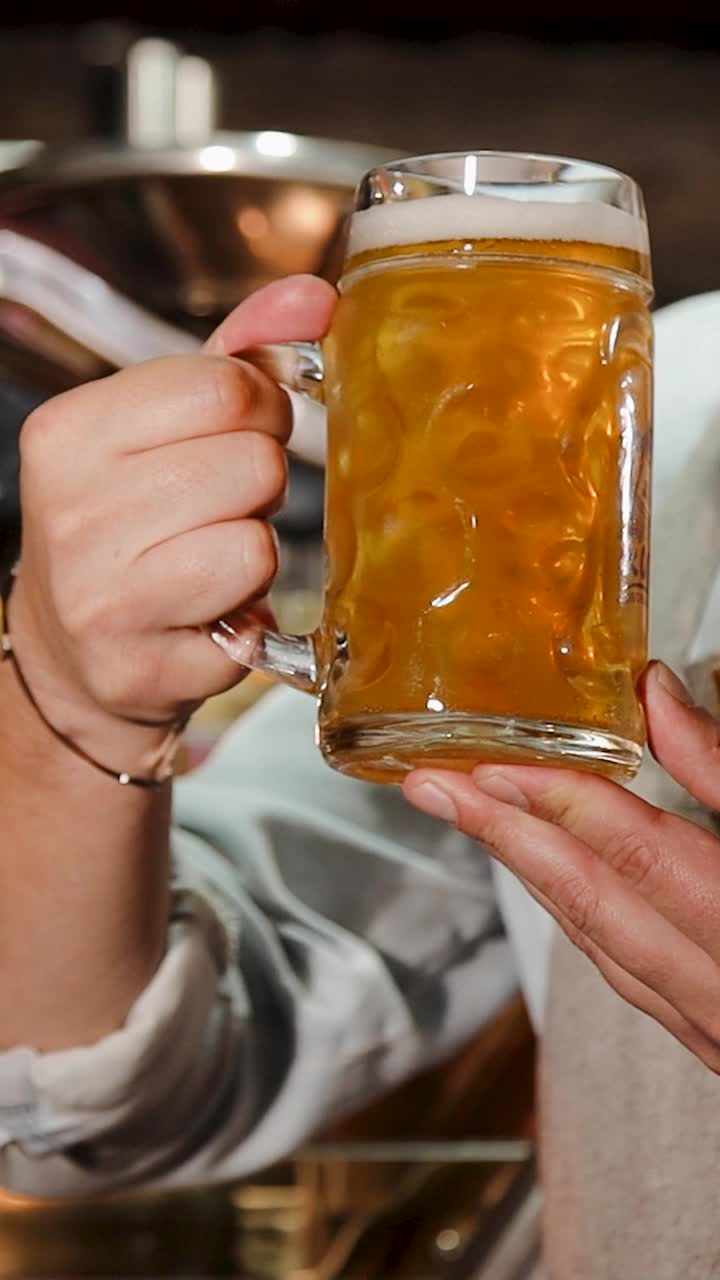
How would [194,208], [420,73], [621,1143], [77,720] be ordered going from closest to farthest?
1. [77,720]
2. [621,1143]
3. [194,208]
4. [420,73]

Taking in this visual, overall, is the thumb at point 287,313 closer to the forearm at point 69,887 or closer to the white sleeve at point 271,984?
the forearm at point 69,887

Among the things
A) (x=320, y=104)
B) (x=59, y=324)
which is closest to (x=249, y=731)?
(x=59, y=324)

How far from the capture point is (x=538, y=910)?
1216 millimetres

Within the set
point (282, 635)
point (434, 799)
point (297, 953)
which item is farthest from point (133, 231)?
point (434, 799)

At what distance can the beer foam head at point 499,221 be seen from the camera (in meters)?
0.70

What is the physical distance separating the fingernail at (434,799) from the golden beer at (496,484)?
3 cm

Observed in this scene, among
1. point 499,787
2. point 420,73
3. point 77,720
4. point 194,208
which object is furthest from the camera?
point 420,73

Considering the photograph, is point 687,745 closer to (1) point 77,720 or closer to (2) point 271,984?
(1) point 77,720

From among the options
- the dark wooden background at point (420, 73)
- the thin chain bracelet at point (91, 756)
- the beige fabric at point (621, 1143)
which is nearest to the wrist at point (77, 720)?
the thin chain bracelet at point (91, 756)

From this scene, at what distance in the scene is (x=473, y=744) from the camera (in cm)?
70

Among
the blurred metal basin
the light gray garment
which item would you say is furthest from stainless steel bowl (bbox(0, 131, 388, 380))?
the light gray garment

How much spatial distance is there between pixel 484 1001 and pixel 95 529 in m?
0.68

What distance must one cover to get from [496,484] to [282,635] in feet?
0.44

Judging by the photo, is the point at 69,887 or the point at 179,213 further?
the point at 179,213
